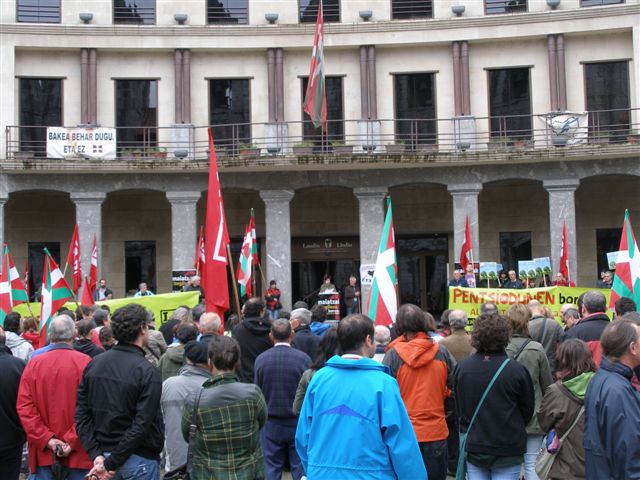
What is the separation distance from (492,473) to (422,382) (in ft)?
3.19

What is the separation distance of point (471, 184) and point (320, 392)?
2395 cm

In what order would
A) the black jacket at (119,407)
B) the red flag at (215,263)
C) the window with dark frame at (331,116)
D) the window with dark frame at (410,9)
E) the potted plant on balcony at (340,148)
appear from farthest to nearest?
the window with dark frame at (410,9), the window with dark frame at (331,116), the potted plant on balcony at (340,148), the red flag at (215,263), the black jacket at (119,407)

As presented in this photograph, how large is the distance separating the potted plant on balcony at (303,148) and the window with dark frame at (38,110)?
8754 mm

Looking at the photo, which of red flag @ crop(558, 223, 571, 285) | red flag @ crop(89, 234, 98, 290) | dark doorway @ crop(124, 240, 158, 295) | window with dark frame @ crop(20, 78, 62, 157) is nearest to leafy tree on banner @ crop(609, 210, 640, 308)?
red flag @ crop(558, 223, 571, 285)

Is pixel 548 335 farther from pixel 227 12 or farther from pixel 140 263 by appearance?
pixel 140 263

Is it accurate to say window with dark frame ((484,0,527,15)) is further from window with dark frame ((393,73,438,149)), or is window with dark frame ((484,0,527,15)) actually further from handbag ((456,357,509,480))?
handbag ((456,357,509,480))

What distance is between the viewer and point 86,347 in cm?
788

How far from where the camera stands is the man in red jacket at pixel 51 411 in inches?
259

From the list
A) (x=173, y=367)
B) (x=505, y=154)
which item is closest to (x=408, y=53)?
(x=505, y=154)

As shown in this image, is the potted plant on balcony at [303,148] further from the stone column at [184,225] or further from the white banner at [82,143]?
the white banner at [82,143]

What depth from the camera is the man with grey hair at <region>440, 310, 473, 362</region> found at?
874cm

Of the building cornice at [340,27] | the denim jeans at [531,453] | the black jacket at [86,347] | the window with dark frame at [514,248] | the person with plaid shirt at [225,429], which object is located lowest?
the denim jeans at [531,453]

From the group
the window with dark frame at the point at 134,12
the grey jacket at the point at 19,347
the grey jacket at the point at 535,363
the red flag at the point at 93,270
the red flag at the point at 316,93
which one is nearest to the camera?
the grey jacket at the point at 535,363

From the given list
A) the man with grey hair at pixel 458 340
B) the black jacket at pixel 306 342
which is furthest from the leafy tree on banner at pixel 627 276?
the black jacket at pixel 306 342
